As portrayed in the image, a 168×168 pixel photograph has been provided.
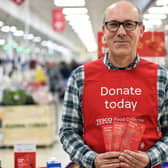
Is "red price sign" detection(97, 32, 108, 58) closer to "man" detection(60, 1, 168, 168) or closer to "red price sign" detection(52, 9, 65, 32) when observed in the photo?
"red price sign" detection(52, 9, 65, 32)

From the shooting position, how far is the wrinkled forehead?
1819mm

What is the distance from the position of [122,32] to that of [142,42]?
3.56ft

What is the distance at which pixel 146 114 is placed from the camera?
1.85m

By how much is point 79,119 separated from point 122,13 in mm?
567

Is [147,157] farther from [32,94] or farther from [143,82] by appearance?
[32,94]

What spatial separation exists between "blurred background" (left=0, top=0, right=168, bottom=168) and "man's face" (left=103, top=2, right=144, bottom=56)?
0.83 meters

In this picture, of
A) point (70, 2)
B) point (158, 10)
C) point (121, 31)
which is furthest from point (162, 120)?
point (158, 10)

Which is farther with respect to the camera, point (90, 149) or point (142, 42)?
point (142, 42)

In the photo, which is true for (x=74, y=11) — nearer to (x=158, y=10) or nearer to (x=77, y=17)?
(x=77, y=17)

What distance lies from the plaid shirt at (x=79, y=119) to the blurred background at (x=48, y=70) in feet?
2.92

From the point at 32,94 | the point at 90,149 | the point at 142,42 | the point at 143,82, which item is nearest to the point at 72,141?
the point at 90,149

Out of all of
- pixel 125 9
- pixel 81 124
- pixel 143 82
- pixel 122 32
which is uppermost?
pixel 125 9

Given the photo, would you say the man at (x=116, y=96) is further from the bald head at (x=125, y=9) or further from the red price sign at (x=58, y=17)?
the red price sign at (x=58, y=17)

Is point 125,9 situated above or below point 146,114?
above
